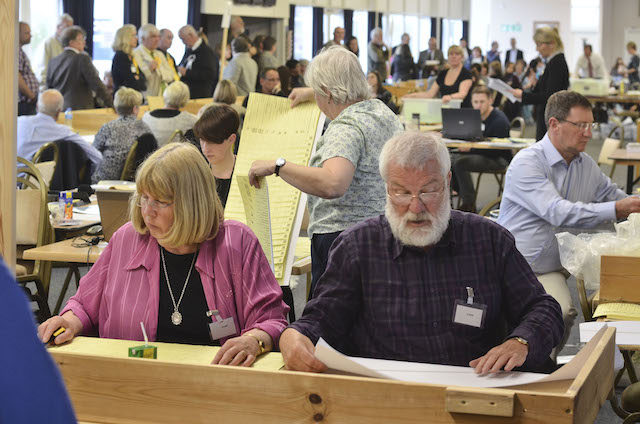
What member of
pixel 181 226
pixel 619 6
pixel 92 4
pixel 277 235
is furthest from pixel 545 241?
pixel 619 6

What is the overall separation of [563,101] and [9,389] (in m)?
3.43

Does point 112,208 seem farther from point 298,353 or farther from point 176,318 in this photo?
point 298,353

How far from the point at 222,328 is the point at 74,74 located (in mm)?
7660

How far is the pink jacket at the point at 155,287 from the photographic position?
236cm

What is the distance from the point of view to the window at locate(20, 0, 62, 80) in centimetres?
1261

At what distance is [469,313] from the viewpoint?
2.12 metres

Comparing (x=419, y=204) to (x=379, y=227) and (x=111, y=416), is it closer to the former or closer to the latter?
(x=379, y=227)

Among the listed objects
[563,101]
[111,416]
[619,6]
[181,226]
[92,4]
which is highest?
[619,6]

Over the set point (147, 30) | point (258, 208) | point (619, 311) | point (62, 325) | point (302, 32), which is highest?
point (302, 32)

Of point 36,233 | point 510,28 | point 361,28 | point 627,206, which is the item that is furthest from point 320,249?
point 510,28

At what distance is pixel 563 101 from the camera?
3736 millimetres

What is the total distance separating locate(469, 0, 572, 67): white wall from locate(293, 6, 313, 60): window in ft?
36.5

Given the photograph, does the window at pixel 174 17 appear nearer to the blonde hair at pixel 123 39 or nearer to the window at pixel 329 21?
the window at pixel 329 21

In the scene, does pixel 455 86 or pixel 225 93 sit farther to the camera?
pixel 455 86
